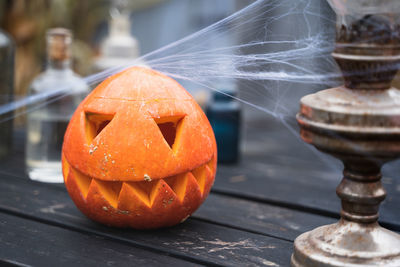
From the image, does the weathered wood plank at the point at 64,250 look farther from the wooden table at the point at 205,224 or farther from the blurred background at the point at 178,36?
the blurred background at the point at 178,36

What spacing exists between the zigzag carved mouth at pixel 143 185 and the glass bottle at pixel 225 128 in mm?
589

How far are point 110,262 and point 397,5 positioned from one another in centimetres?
59

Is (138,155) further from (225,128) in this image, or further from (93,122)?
(225,128)

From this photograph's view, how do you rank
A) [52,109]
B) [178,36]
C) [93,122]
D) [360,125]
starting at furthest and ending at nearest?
[178,36] < [52,109] < [93,122] < [360,125]

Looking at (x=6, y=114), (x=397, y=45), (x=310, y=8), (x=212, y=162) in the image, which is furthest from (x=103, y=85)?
(x=6, y=114)

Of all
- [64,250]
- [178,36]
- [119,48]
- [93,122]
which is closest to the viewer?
[64,250]

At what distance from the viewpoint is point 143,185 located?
101cm

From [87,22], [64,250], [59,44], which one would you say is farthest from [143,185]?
[87,22]

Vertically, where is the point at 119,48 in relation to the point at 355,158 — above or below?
above

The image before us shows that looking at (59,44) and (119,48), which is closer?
(59,44)

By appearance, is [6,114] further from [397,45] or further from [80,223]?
[397,45]

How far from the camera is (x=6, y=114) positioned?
1685 mm

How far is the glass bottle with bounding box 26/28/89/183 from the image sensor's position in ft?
4.82

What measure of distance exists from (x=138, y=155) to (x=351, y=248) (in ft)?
1.29
